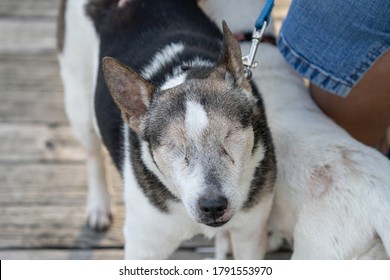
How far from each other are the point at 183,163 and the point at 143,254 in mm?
684

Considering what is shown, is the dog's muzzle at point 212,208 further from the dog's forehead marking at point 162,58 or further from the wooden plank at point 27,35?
the wooden plank at point 27,35

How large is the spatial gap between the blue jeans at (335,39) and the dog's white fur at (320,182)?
0.20 meters

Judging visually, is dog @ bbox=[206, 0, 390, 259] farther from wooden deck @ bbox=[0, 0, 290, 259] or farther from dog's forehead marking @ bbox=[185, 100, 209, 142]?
wooden deck @ bbox=[0, 0, 290, 259]

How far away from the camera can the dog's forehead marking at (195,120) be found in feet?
7.23

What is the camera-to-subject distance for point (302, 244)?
8.47 ft

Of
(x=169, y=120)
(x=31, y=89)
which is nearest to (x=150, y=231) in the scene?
(x=169, y=120)

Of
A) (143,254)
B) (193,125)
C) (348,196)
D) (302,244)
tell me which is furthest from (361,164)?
(143,254)

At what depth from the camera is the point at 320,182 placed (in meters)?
2.62

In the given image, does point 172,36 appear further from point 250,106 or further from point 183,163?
point 183,163

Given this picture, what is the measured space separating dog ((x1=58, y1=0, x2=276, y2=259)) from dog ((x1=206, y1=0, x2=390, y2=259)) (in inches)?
5.6

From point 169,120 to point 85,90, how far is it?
1319mm

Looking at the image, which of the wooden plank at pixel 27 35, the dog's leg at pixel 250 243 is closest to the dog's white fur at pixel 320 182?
the dog's leg at pixel 250 243

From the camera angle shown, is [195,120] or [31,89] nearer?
[195,120]

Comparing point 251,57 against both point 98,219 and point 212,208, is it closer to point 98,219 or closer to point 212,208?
point 212,208
